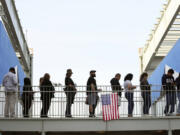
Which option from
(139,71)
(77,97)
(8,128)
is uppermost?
(139,71)

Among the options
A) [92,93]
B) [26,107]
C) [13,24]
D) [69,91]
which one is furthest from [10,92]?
[13,24]

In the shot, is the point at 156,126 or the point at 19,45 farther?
the point at 19,45

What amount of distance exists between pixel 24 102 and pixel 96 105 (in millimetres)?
2570

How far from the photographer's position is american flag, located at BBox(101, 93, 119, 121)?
1630cm

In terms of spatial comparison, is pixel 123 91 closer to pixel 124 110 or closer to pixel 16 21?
pixel 124 110

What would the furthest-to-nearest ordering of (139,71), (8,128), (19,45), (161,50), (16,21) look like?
(139,71) < (161,50) < (19,45) < (16,21) < (8,128)

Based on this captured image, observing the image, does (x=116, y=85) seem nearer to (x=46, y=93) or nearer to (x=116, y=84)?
(x=116, y=84)

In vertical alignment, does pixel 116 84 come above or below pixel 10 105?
above

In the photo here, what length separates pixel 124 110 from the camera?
16.6m

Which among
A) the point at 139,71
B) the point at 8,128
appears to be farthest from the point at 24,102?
the point at 139,71

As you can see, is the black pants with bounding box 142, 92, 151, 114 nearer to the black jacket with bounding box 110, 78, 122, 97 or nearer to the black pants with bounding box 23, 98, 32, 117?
the black jacket with bounding box 110, 78, 122, 97

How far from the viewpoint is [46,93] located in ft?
54.1

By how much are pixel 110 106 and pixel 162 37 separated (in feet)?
40.4

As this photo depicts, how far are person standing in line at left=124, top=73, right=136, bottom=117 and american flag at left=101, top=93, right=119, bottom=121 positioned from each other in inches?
17.1
